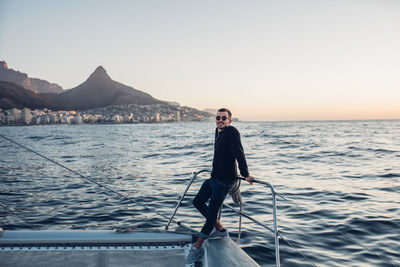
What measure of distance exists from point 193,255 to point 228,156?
1.33m

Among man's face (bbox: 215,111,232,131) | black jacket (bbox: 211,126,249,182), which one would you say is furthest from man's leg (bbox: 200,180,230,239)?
man's face (bbox: 215,111,232,131)

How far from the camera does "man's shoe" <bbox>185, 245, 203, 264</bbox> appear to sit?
367cm

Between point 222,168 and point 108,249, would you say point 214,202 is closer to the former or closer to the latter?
→ point 222,168

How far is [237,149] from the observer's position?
4.04 meters

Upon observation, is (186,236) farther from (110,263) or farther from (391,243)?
(391,243)

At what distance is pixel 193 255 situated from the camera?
3.72 meters

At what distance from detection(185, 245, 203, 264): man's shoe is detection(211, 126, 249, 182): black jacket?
956 millimetres

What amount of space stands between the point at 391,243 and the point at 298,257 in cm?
214

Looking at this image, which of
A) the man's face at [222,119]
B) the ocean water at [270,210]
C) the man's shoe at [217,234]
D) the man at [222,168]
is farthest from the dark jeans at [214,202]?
the ocean water at [270,210]

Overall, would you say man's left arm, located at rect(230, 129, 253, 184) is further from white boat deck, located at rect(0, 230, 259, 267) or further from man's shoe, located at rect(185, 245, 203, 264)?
man's shoe, located at rect(185, 245, 203, 264)

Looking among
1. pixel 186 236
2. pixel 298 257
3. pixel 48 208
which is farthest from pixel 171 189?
pixel 186 236

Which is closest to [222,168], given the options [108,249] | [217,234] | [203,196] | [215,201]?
[215,201]

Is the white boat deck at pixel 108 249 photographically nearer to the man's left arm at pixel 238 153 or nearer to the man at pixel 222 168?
the man at pixel 222 168

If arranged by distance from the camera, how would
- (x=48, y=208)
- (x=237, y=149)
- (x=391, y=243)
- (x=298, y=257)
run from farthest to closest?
(x=48, y=208) → (x=391, y=243) → (x=298, y=257) → (x=237, y=149)
